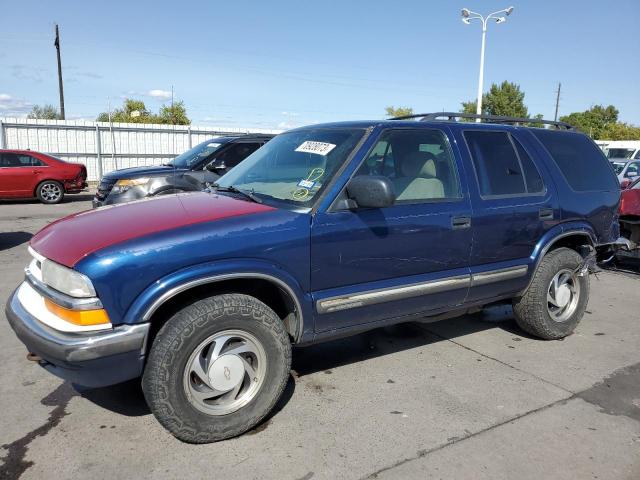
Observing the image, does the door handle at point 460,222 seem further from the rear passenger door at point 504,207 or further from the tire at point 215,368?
the tire at point 215,368

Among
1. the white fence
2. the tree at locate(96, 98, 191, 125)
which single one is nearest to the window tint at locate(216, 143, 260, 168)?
the white fence

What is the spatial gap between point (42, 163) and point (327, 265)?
14.2 meters

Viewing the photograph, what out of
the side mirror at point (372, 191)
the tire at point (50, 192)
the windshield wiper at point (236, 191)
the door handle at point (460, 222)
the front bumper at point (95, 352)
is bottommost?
the tire at point (50, 192)

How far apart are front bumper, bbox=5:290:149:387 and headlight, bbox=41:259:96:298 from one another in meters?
0.21

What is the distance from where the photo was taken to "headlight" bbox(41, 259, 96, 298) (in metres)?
2.59

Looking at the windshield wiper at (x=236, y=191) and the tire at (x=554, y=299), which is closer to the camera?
the windshield wiper at (x=236, y=191)

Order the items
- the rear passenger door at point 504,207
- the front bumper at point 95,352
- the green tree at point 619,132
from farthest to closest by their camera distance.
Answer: the green tree at point 619,132
the rear passenger door at point 504,207
the front bumper at point 95,352

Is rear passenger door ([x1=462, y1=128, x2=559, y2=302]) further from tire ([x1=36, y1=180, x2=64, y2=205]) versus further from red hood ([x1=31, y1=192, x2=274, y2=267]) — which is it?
tire ([x1=36, y1=180, x2=64, y2=205])

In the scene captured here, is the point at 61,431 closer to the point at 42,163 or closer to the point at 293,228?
the point at 293,228

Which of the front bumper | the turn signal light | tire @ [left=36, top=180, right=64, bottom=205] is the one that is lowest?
tire @ [left=36, top=180, right=64, bottom=205]

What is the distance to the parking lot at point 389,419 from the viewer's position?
8.99ft

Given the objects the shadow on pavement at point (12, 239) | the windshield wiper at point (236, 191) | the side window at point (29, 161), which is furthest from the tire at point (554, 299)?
the side window at point (29, 161)

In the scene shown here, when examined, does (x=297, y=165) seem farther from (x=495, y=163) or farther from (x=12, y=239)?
(x=12, y=239)

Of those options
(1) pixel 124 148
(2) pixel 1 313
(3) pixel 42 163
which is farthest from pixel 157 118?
(2) pixel 1 313
